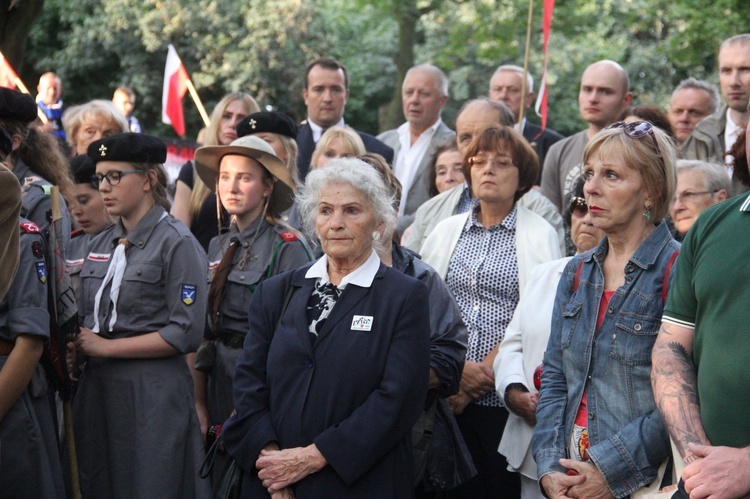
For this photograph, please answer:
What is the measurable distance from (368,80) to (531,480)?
25.0 metres

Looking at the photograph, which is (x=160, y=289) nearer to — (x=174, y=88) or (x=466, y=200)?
(x=466, y=200)

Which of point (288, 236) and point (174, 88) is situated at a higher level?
point (174, 88)

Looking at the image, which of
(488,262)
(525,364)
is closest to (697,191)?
(488,262)

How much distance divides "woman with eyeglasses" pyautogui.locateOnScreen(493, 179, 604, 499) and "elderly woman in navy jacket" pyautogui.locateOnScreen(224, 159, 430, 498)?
0.79 meters

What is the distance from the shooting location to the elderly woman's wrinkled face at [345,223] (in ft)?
14.3

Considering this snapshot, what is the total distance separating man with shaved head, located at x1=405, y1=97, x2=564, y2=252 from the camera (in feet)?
20.2

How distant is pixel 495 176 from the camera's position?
5.62 m

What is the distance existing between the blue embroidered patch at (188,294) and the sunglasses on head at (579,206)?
2.08 m

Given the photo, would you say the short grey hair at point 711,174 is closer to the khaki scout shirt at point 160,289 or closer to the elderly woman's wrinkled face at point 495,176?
the elderly woman's wrinkled face at point 495,176

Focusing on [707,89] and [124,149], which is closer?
[124,149]

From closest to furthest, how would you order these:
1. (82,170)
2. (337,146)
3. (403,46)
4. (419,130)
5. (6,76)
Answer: (82,170)
(337,146)
(419,130)
(6,76)
(403,46)

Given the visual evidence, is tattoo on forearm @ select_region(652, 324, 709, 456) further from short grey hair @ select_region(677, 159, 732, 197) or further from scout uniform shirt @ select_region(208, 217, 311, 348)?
short grey hair @ select_region(677, 159, 732, 197)

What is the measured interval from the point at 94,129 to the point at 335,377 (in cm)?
401

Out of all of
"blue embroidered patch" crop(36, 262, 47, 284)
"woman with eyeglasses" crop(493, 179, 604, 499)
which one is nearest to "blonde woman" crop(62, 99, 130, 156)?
"blue embroidered patch" crop(36, 262, 47, 284)
